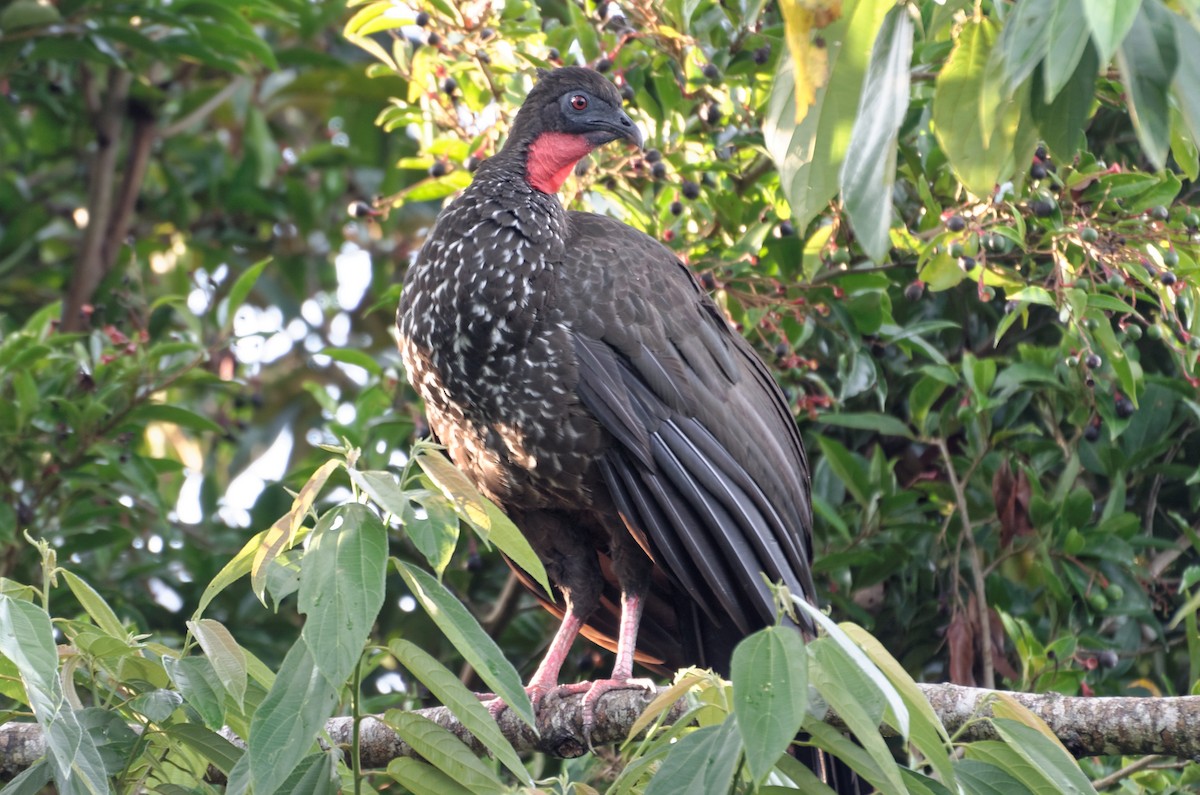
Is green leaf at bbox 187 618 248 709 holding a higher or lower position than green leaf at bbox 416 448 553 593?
lower

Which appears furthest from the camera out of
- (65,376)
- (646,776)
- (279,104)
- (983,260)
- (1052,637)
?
(279,104)

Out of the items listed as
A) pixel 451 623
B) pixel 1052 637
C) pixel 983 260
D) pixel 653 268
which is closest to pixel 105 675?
pixel 451 623

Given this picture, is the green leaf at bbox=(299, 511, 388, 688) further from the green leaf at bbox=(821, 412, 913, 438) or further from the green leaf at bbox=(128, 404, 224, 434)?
the green leaf at bbox=(128, 404, 224, 434)

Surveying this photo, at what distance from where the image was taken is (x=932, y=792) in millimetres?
2129

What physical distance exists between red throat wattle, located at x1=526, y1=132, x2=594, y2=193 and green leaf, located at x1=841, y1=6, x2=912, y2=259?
2.22 m

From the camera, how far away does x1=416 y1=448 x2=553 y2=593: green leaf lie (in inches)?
86.8

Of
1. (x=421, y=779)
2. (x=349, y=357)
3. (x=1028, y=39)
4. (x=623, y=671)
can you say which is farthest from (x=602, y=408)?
(x=1028, y=39)

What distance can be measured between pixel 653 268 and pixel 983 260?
824mm

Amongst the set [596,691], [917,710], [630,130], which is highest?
[630,130]

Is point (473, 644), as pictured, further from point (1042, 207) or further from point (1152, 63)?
point (1042, 207)

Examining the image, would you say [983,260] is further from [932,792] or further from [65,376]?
[65,376]

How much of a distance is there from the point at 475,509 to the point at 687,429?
1.45m

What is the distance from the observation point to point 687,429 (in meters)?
3.62

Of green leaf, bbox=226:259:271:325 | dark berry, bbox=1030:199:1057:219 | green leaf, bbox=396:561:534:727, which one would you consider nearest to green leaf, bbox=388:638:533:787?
green leaf, bbox=396:561:534:727
